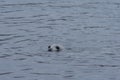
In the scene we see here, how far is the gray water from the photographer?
20281 millimetres

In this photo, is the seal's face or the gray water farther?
the seal's face

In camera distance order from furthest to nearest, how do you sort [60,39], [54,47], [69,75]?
[60,39], [54,47], [69,75]

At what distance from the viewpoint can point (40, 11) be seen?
32344 mm

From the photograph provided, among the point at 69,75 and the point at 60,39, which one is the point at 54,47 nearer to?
the point at 60,39

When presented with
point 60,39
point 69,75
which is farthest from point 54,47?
point 69,75

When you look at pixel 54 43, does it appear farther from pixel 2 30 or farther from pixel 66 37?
pixel 2 30

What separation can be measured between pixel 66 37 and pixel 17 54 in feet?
11.8

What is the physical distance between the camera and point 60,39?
24.9 m

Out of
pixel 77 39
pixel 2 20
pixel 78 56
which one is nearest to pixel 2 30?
pixel 2 20

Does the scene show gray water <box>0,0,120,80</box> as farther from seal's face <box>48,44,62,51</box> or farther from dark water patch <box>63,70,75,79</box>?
seal's face <box>48,44,62,51</box>

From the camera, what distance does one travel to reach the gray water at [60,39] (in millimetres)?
20281

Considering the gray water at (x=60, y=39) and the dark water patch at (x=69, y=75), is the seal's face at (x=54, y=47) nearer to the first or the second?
the gray water at (x=60, y=39)

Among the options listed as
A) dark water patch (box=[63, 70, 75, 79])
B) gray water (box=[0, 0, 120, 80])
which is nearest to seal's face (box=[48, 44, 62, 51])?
gray water (box=[0, 0, 120, 80])

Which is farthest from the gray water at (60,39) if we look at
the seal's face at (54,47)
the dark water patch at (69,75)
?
the seal's face at (54,47)
